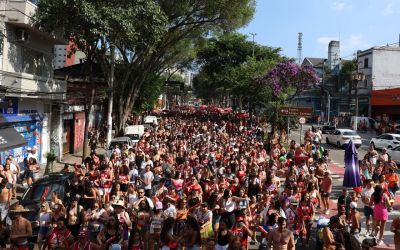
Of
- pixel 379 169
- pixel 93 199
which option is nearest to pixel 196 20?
pixel 379 169

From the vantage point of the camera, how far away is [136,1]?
20375 mm

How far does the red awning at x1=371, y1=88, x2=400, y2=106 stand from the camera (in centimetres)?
4738

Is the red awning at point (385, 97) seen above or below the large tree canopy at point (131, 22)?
below

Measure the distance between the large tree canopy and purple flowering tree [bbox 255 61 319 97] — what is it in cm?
845

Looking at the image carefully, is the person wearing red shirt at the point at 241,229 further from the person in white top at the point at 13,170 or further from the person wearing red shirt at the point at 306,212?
the person in white top at the point at 13,170

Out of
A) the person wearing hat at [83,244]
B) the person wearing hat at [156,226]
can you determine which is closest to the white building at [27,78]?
the person wearing hat at [156,226]

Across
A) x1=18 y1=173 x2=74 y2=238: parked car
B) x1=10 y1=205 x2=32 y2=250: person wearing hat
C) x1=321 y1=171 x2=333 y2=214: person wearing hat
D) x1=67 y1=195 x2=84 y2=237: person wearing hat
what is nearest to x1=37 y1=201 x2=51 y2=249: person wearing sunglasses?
x1=67 y1=195 x2=84 y2=237: person wearing hat

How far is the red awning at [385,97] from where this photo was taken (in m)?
47.4

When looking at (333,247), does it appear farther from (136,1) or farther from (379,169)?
(136,1)

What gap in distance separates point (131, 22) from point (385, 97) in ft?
125

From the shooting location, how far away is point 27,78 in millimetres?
18812

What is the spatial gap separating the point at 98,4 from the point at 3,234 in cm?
1261

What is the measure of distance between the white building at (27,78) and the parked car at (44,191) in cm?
504

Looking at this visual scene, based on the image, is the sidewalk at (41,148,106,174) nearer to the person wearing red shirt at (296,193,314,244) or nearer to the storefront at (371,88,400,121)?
the person wearing red shirt at (296,193,314,244)
